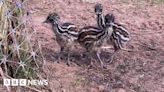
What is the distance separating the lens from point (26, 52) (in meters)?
5.94

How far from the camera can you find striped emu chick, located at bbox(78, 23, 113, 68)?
21.0 feet

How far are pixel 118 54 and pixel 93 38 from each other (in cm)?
44

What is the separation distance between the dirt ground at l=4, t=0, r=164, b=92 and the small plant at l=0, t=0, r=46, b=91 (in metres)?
0.29

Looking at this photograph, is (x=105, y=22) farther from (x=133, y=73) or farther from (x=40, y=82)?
(x=40, y=82)

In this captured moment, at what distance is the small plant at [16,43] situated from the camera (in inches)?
231

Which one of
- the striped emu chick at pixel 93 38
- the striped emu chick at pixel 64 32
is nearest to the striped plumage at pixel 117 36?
the striped emu chick at pixel 93 38

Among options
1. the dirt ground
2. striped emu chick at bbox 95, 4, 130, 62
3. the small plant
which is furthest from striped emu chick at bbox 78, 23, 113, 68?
the small plant

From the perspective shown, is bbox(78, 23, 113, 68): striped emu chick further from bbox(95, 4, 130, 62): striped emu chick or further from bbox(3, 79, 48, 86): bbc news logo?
bbox(3, 79, 48, 86): bbc news logo

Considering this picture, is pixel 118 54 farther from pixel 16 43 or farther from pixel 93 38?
pixel 16 43

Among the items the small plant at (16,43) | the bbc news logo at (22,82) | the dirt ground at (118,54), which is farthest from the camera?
the dirt ground at (118,54)

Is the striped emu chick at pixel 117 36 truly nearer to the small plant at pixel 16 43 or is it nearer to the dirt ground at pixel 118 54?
the dirt ground at pixel 118 54

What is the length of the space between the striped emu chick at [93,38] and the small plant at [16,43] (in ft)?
2.45

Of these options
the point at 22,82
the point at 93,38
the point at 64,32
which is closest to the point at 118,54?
the point at 93,38

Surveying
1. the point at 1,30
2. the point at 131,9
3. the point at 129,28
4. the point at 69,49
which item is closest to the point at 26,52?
the point at 1,30
